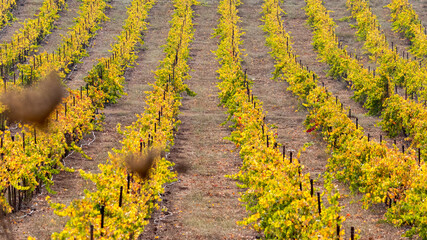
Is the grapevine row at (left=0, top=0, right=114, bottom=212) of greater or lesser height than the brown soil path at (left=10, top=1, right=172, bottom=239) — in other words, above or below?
above

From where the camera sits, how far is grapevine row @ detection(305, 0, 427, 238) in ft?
41.0

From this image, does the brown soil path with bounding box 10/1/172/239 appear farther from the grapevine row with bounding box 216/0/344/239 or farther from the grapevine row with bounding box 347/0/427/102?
the grapevine row with bounding box 347/0/427/102

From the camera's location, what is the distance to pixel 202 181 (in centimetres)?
1598

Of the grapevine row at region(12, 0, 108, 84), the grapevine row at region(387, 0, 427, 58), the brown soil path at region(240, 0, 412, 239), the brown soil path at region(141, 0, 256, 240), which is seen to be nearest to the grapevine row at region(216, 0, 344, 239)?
the brown soil path at region(141, 0, 256, 240)

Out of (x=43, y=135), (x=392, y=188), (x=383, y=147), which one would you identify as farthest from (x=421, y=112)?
(x=43, y=135)

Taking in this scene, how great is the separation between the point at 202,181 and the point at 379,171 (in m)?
4.55

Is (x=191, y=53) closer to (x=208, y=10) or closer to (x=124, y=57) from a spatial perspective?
(x=124, y=57)

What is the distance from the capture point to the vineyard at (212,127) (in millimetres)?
12023

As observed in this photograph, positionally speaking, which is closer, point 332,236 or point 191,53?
point 332,236

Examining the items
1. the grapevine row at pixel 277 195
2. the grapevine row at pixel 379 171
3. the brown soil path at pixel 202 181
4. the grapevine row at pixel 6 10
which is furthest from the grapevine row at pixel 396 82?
the grapevine row at pixel 6 10

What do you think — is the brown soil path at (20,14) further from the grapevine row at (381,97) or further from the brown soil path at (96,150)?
the grapevine row at (381,97)

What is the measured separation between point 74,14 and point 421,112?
23.2 meters

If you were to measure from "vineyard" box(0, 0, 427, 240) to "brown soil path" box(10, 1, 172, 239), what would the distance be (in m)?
0.06

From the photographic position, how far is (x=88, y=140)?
61.0 feet
